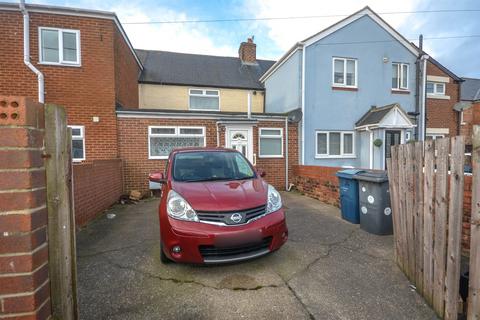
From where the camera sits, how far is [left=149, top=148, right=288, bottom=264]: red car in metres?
2.93

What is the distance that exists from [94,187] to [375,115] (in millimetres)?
10829

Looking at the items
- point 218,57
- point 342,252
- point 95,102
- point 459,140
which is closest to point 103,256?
point 342,252

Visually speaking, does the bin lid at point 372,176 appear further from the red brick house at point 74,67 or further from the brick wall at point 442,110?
the brick wall at point 442,110

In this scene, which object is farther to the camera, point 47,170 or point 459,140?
point 459,140

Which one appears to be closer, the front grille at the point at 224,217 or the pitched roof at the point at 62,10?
the front grille at the point at 224,217

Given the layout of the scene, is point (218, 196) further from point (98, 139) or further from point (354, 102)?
point (354, 102)

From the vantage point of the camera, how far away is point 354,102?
11.4m

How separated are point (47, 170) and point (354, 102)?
12.1m

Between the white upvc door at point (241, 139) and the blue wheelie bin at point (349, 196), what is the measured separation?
4.55m

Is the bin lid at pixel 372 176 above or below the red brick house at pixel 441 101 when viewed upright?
below

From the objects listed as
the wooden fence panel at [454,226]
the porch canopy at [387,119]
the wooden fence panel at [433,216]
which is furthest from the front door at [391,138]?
the wooden fence panel at [454,226]

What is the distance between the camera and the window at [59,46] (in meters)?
8.37

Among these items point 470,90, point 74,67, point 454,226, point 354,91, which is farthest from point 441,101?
point 74,67

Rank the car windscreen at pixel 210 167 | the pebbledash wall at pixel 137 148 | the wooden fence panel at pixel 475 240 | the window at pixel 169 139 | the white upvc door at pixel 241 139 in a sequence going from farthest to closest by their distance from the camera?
the white upvc door at pixel 241 139
the window at pixel 169 139
the pebbledash wall at pixel 137 148
the car windscreen at pixel 210 167
the wooden fence panel at pixel 475 240
